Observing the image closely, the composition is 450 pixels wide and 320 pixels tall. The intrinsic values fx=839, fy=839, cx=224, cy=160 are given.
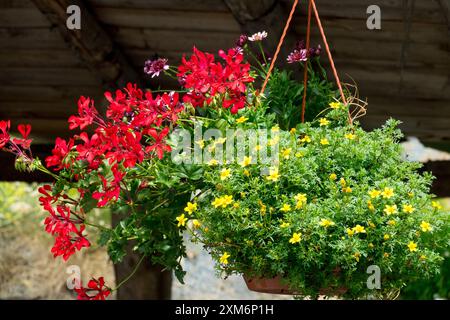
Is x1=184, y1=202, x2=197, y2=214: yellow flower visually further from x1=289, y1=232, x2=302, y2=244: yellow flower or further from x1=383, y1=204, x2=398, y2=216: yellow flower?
x1=383, y1=204, x2=398, y2=216: yellow flower

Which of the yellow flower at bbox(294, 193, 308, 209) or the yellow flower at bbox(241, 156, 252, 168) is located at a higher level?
the yellow flower at bbox(241, 156, 252, 168)

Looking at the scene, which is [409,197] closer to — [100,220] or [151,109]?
[151,109]

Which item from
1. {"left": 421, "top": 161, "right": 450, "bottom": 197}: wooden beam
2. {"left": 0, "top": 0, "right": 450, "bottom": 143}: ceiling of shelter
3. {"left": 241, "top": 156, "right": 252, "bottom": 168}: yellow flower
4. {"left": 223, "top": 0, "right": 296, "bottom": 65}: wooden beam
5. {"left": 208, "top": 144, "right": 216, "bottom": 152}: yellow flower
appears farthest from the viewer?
{"left": 421, "top": 161, "right": 450, "bottom": 197}: wooden beam

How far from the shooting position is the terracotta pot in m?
1.98

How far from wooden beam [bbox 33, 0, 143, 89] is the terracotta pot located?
1795 millimetres

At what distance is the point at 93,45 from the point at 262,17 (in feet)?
2.65

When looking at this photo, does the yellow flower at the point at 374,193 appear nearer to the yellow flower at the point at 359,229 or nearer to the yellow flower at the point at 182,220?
the yellow flower at the point at 359,229

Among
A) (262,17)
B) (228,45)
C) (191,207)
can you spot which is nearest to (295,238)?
(191,207)

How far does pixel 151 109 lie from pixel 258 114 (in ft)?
0.94

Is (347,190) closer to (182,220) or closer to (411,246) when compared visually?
(411,246)

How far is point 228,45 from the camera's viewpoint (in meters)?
3.71

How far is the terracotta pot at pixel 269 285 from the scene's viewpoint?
1.98 meters

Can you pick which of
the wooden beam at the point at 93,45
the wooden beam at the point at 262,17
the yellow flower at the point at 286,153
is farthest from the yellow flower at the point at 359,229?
the wooden beam at the point at 93,45

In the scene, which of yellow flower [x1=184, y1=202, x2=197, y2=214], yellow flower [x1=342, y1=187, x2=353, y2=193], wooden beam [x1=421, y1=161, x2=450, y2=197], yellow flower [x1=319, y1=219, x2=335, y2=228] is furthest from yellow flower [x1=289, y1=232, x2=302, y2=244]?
wooden beam [x1=421, y1=161, x2=450, y2=197]
